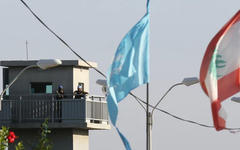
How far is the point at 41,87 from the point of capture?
66312 millimetres

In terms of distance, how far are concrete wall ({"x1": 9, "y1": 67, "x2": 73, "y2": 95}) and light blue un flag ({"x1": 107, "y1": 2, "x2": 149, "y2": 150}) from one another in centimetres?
1962

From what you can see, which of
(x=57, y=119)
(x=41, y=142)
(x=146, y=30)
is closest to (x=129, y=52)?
(x=146, y=30)

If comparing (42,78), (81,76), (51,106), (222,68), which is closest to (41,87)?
(42,78)

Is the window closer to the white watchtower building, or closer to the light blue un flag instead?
the white watchtower building

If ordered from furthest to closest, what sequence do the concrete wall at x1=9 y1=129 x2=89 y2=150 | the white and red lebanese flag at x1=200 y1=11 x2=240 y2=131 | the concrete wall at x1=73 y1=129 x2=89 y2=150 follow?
the concrete wall at x1=73 y1=129 x2=89 y2=150
the concrete wall at x1=9 y1=129 x2=89 y2=150
the white and red lebanese flag at x1=200 y1=11 x2=240 y2=131

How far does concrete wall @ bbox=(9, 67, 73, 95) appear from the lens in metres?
65.7

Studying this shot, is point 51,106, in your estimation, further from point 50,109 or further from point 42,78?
point 42,78

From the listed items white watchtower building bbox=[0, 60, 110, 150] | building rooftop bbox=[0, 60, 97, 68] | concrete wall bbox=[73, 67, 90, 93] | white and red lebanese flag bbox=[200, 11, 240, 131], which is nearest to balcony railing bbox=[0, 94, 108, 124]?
white watchtower building bbox=[0, 60, 110, 150]

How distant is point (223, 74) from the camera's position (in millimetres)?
42438

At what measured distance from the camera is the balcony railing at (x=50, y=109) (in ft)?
214

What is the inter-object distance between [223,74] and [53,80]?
23.9 meters

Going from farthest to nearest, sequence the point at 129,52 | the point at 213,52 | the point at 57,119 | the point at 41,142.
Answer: the point at 57,119 → the point at 41,142 → the point at 129,52 → the point at 213,52

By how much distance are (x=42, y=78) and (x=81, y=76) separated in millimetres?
1627

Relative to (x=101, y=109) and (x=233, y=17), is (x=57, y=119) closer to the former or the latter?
(x=101, y=109)
